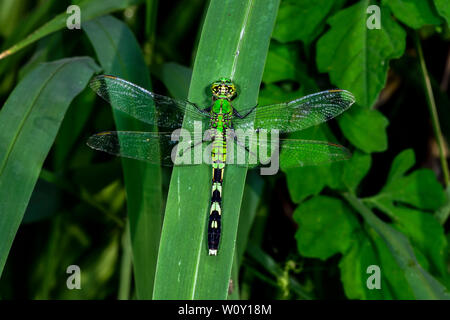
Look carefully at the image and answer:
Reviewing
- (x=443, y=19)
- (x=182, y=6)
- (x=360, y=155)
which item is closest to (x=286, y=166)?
(x=360, y=155)

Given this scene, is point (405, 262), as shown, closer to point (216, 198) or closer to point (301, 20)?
point (216, 198)

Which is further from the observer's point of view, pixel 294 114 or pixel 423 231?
pixel 423 231

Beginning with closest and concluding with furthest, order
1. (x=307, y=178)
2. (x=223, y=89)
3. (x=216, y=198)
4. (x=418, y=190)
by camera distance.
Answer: (x=216, y=198) < (x=223, y=89) < (x=307, y=178) < (x=418, y=190)

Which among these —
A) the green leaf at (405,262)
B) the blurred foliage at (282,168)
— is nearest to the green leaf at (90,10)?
the blurred foliage at (282,168)

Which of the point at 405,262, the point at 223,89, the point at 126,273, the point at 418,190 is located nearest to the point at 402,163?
the point at 418,190

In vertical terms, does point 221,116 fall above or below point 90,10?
below

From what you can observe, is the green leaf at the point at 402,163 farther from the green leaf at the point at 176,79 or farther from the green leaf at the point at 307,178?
the green leaf at the point at 176,79

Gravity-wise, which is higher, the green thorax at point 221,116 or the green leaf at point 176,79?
the green leaf at point 176,79
